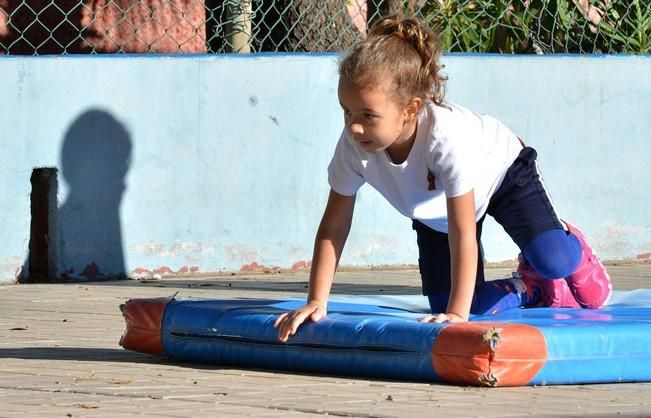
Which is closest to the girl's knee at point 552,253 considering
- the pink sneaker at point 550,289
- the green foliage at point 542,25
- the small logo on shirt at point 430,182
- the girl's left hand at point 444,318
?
the pink sneaker at point 550,289

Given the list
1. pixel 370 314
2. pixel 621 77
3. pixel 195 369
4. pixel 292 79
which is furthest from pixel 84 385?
pixel 621 77

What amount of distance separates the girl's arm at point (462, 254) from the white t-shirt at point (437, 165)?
50mm

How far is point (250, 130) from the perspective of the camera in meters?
8.15

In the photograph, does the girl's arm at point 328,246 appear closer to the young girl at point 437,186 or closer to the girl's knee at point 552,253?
the young girl at point 437,186

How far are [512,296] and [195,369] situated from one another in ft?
4.37

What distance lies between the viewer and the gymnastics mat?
4305mm

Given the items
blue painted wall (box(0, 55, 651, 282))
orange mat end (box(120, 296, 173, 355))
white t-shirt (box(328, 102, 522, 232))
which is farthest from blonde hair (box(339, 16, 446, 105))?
blue painted wall (box(0, 55, 651, 282))

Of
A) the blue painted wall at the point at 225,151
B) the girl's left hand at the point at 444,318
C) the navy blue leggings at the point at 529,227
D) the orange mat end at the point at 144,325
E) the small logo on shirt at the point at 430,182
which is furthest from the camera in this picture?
the blue painted wall at the point at 225,151

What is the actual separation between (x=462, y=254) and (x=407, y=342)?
1.33ft

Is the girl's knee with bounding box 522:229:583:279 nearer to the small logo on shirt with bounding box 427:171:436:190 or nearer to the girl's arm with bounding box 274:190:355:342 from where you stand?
the small logo on shirt with bounding box 427:171:436:190

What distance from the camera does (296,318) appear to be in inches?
185

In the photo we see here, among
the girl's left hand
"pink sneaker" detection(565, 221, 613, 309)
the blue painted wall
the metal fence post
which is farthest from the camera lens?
the metal fence post

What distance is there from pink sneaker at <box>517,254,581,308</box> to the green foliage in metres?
3.54

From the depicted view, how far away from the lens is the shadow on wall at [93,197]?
25.4ft
